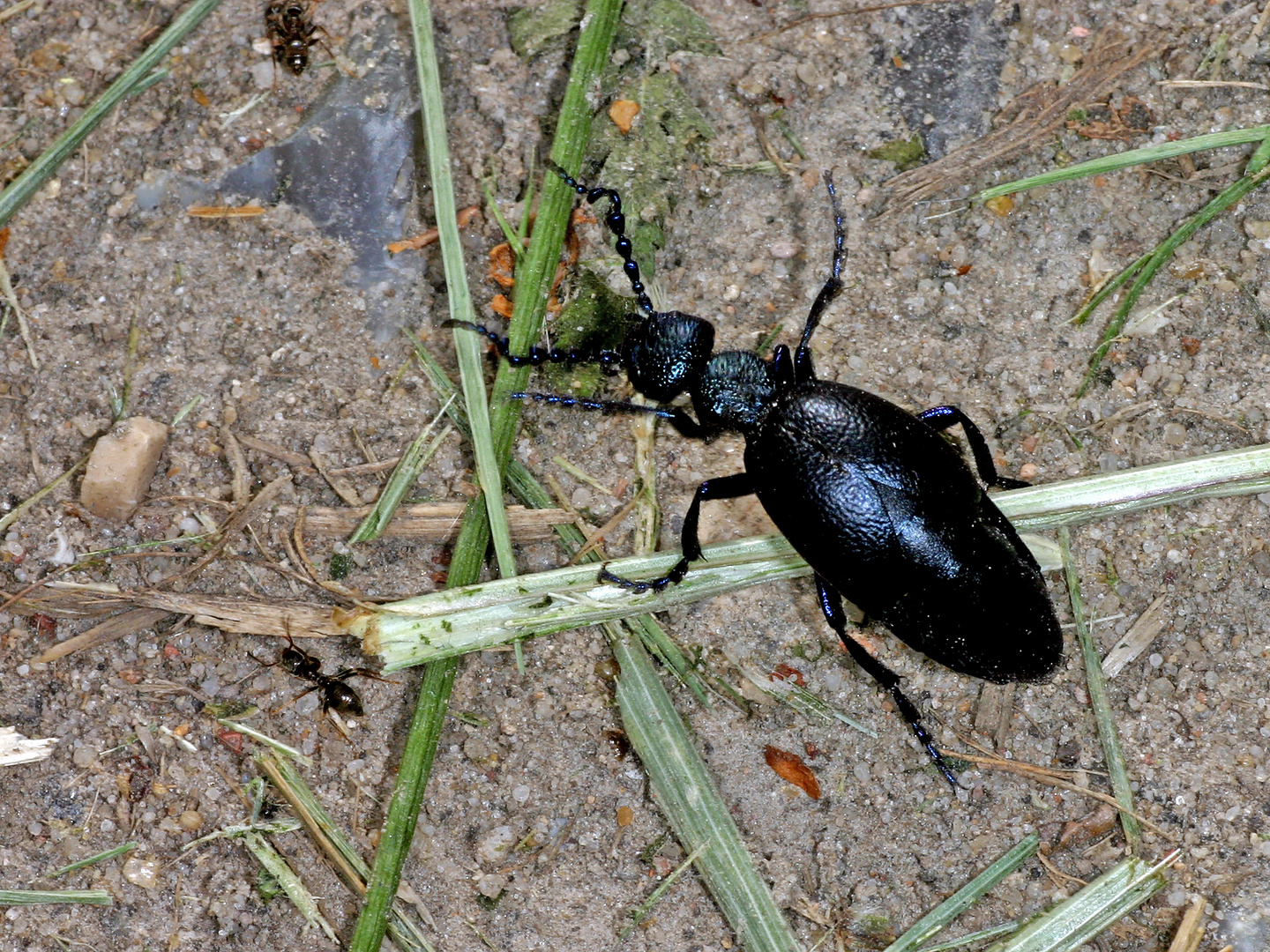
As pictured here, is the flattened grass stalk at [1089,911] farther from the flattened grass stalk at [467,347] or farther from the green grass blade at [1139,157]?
the green grass blade at [1139,157]

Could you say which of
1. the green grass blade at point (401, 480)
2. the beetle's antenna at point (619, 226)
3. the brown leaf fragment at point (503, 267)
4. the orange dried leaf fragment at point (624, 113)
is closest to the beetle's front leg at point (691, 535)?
→ the beetle's antenna at point (619, 226)

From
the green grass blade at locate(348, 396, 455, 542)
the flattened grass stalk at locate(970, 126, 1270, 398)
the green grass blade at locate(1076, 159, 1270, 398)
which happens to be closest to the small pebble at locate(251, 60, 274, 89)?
the green grass blade at locate(348, 396, 455, 542)

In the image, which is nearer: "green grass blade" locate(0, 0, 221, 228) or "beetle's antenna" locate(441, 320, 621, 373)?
"beetle's antenna" locate(441, 320, 621, 373)

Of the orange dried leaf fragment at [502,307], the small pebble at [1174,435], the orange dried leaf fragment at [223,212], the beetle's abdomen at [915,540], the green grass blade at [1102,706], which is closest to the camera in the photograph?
the beetle's abdomen at [915,540]

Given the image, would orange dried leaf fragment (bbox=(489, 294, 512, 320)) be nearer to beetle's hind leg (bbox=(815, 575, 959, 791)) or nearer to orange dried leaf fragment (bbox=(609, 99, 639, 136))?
orange dried leaf fragment (bbox=(609, 99, 639, 136))

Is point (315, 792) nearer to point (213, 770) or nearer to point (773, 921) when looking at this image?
point (213, 770)

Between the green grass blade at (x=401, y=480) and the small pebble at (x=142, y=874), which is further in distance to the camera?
the green grass blade at (x=401, y=480)
